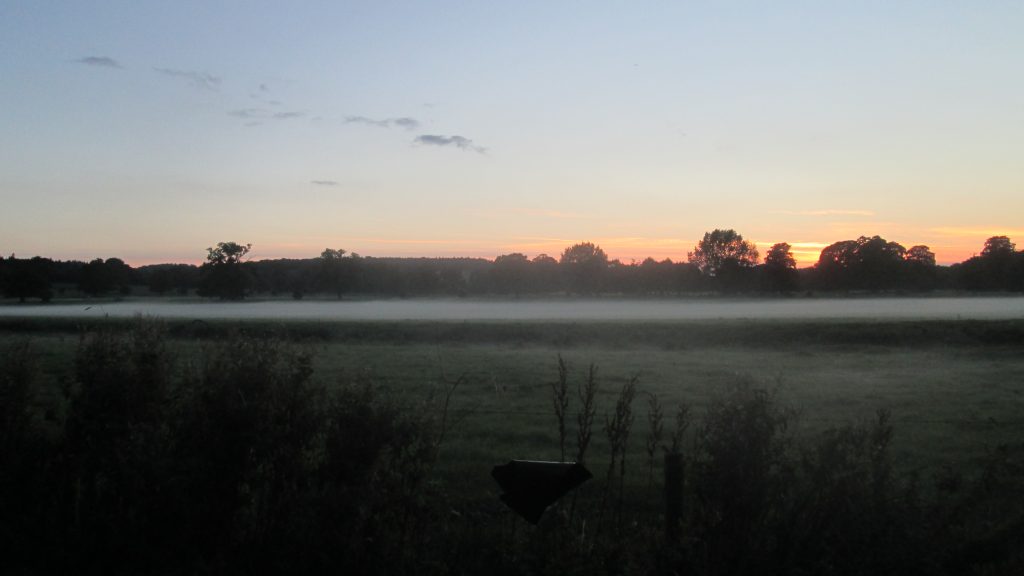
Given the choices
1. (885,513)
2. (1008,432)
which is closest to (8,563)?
(885,513)

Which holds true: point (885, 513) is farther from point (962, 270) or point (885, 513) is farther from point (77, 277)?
point (962, 270)

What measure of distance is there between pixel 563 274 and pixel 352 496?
103958 millimetres

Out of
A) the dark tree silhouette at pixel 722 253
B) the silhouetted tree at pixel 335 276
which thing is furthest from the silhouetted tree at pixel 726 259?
the silhouetted tree at pixel 335 276

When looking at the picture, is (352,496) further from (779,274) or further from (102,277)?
(779,274)

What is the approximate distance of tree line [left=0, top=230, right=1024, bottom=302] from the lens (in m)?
81.6

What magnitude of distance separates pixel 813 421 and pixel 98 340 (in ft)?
41.4

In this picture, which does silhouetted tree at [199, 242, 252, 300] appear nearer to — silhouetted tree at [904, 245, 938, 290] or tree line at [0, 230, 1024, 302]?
tree line at [0, 230, 1024, 302]

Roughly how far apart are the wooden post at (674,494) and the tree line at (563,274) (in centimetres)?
7906

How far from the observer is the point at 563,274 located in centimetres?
11031

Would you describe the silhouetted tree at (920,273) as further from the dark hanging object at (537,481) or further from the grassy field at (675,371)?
the dark hanging object at (537,481)

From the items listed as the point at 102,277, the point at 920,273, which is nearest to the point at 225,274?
the point at 102,277

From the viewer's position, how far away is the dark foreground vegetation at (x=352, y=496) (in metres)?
6.73

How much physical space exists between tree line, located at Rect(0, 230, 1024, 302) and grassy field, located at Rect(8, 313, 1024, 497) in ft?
116

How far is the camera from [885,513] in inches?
272
